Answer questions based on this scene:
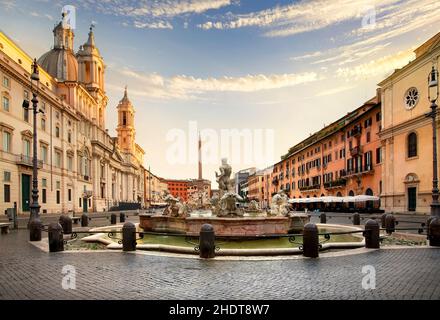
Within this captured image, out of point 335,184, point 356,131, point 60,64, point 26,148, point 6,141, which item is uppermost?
point 60,64

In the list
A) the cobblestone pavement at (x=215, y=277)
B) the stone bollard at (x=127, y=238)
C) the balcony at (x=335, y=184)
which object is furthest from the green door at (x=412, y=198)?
the stone bollard at (x=127, y=238)

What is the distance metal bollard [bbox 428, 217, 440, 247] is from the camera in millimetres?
11273

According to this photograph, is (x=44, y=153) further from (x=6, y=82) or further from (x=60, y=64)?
(x=60, y=64)

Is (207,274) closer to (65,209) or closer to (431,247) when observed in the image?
(431,247)

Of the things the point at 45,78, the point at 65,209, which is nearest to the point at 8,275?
the point at 65,209

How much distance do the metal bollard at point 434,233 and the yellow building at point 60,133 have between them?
1138 inches

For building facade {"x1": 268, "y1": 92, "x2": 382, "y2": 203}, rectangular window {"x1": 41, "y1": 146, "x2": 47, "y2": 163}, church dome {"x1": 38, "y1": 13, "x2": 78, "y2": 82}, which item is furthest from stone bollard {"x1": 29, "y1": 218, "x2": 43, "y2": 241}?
church dome {"x1": 38, "y1": 13, "x2": 78, "y2": 82}

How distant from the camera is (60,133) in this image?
46438 mm

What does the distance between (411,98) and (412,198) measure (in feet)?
33.8

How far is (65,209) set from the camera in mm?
46438

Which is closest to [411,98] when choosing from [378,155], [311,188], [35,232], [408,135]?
[408,135]

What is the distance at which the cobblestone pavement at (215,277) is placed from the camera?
19.8 feet

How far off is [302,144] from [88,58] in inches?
1990
